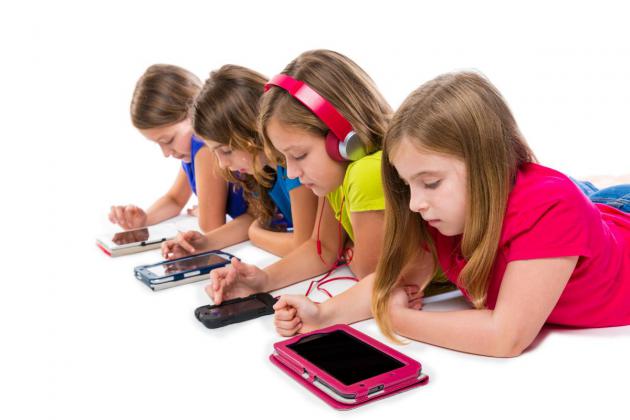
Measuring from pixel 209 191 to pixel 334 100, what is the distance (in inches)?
31.5

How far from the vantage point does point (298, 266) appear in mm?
1886

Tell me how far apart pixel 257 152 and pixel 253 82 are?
21cm

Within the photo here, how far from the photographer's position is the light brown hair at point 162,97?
2.21 meters

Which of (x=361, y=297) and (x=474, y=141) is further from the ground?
(x=474, y=141)

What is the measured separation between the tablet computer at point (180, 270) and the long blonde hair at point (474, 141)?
78 cm

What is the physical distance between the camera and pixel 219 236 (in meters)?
2.26

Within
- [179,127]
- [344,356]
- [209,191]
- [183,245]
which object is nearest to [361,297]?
[344,356]

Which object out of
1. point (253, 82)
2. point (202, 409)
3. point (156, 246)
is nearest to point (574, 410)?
point (202, 409)

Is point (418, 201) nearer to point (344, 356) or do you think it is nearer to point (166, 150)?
point (344, 356)

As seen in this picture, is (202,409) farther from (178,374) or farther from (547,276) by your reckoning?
(547,276)

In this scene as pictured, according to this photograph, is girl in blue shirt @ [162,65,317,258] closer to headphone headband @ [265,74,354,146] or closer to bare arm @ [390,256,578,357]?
headphone headband @ [265,74,354,146]

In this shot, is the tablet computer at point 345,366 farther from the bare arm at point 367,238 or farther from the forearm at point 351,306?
the bare arm at point 367,238

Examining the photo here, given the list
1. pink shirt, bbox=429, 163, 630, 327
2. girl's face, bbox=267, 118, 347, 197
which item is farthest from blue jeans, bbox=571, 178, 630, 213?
girl's face, bbox=267, 118, 347, 197

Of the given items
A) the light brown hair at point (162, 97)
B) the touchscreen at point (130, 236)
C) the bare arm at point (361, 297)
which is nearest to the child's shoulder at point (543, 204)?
the bare arm at point (361, 297)
